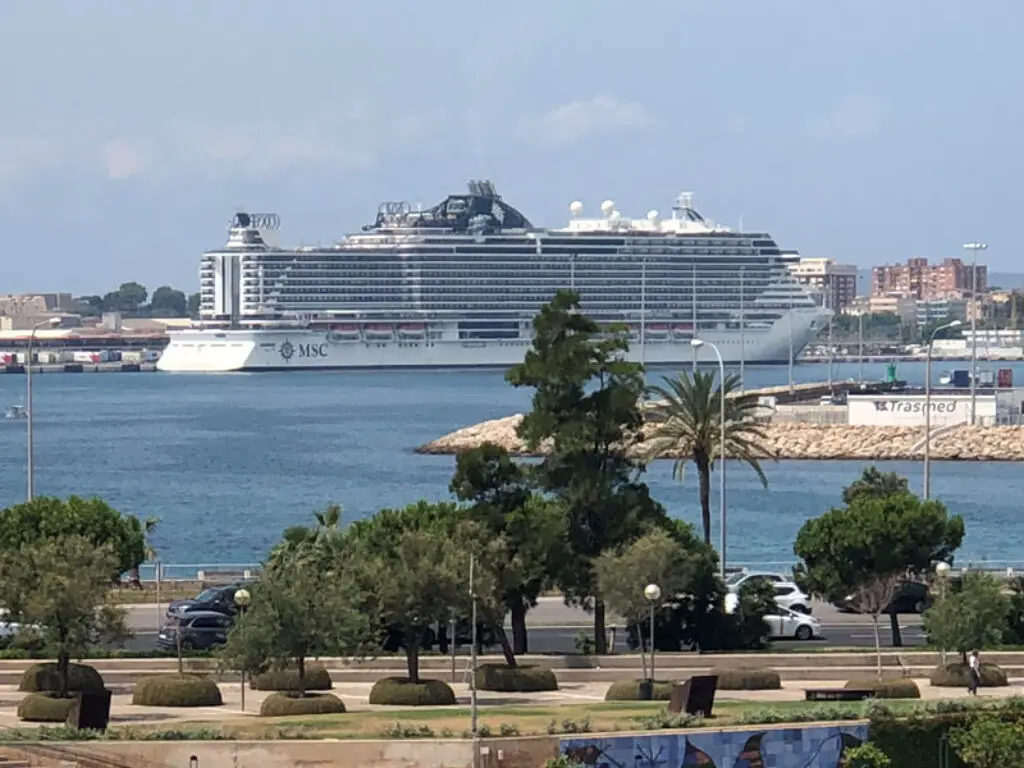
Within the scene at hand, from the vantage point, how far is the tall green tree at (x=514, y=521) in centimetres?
2803

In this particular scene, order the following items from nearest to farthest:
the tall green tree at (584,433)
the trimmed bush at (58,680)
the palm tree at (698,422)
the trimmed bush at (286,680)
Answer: the trimmed bush at (58,680)
the trimmed bush at (286,680)
the tall green tree at (584,433)
the palm tree at (698,422)

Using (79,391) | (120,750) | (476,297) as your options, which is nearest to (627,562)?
(120,750)

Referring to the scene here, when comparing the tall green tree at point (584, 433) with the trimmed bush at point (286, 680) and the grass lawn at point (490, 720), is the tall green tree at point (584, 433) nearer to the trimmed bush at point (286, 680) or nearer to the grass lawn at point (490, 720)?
the trimmed bush at point (286, 680)

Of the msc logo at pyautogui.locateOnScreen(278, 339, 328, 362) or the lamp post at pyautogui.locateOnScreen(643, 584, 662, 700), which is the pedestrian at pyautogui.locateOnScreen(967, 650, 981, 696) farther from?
the msc logo at pyautogui.locateOnScreen(278, 339, 328, 362)

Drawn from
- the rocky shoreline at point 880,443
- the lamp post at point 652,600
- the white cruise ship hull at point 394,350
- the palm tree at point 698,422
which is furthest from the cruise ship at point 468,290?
the lamp post at point 652,600

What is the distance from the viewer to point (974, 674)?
82.6ft

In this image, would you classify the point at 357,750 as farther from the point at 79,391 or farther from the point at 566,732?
the point at 79,391

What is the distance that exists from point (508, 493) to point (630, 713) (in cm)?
723

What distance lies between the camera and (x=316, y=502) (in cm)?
7362

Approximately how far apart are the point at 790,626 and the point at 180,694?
10199 mm

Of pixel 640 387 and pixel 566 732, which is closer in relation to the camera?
pixel 566 732

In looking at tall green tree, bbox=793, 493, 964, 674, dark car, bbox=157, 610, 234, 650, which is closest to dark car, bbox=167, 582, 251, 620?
dark car, bbox=157, 610, 234, 650

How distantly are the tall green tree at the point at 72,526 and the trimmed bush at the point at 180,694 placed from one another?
5773 millimetres

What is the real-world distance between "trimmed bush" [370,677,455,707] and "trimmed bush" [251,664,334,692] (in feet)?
2.82
